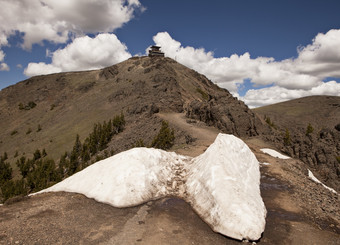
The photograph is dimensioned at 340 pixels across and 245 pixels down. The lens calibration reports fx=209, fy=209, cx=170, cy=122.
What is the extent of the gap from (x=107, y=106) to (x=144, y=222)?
7974 cm

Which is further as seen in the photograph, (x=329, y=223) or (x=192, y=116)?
(x=192, y=116)

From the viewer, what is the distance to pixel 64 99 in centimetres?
11425

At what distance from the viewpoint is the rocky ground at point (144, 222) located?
28.8ft

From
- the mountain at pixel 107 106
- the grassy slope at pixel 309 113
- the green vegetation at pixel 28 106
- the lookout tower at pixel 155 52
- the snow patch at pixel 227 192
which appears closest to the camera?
the snow patch at pixel 227 192

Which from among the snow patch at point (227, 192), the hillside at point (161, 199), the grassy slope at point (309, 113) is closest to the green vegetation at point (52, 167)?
the hillside at point (161, 199)

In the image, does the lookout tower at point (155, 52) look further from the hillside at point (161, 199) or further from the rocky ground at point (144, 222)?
the rocky ground at point (144, 222)

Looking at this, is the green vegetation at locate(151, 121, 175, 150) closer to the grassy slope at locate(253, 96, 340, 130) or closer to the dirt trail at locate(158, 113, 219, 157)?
the dirt trail at locate(158, 113, 219, 157)

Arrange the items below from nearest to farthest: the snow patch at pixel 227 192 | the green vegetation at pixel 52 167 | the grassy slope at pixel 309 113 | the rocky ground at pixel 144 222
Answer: the rocky ground at pixel 144 222 → the snow patch at pixel 227 192 → the green vegetation at pixel 52 167 → the grassy slope at pixel 309 113

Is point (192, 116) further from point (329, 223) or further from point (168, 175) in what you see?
point (329, 223)

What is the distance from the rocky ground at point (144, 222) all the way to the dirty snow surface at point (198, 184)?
0.57 m

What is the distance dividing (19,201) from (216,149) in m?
12.6

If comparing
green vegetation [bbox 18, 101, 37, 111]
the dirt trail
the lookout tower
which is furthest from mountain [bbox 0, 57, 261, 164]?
the lookout tower

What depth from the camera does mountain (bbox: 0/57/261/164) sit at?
45.3 metres

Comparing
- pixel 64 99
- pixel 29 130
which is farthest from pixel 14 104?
pixel 29 130
